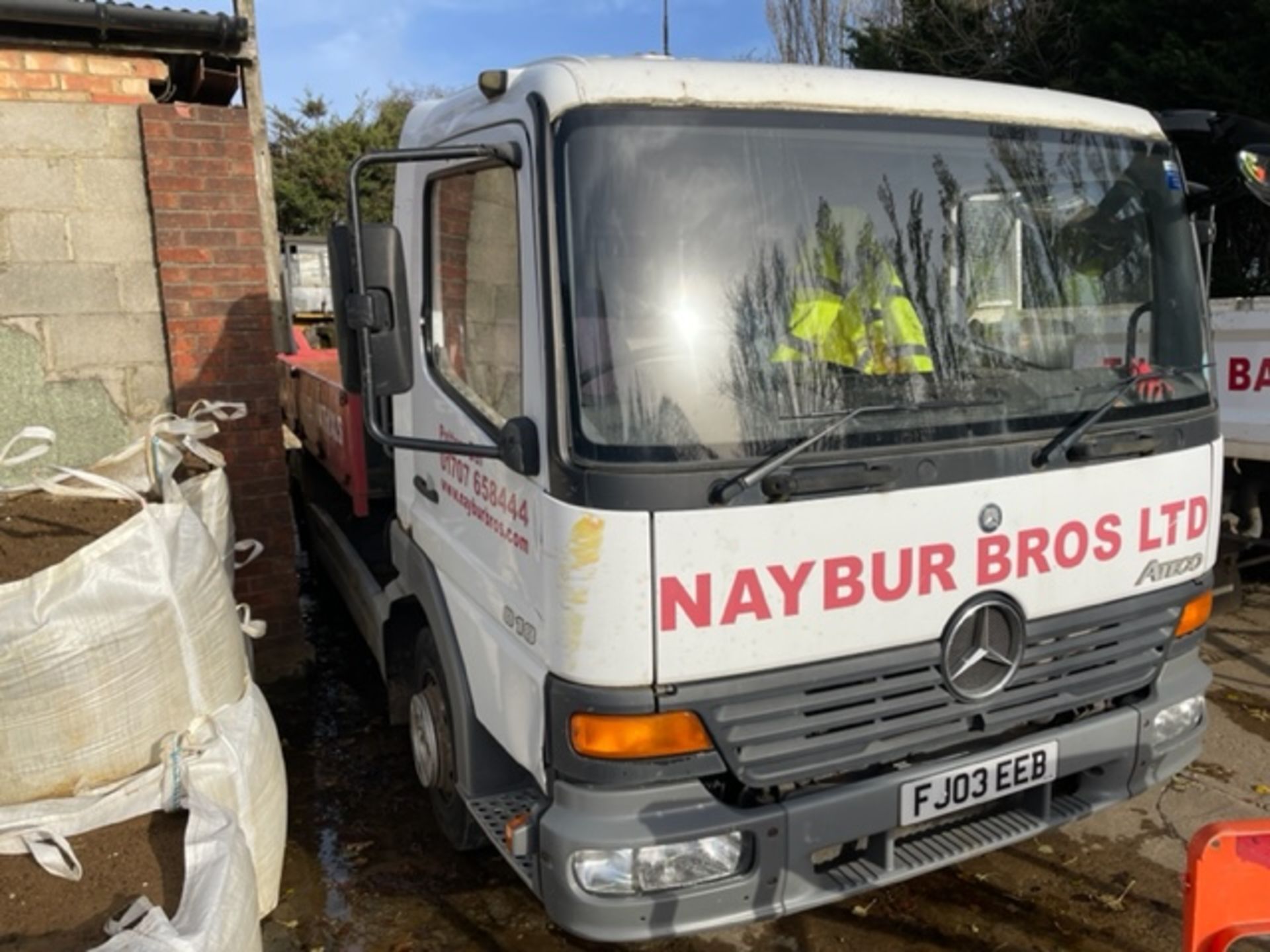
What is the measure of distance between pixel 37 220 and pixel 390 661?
232cm

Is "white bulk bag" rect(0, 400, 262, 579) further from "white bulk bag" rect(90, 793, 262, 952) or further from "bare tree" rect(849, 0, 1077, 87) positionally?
"bare tree" rect(849, 0, 1077, 87)

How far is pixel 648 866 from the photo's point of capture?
2.31 metres

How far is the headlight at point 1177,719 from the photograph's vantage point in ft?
9.37

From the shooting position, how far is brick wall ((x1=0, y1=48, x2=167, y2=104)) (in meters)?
4.16

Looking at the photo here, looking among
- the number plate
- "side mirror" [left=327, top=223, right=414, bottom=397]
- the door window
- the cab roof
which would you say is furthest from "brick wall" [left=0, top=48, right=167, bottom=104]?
the number plate

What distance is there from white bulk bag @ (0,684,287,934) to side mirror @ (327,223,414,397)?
1.15 meters

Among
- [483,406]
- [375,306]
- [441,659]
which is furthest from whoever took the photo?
[441,659]

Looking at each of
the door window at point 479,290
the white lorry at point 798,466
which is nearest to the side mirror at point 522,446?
the white lorry at point 798,466

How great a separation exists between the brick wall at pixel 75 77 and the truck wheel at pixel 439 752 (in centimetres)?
276

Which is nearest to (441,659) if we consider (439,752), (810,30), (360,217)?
(439,752)

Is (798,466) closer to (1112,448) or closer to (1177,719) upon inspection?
(1112,448)

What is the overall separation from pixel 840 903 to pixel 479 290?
7.12ft

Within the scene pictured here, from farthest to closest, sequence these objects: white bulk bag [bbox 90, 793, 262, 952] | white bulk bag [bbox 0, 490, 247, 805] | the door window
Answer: white bulk bag [bbox 0, 490, 247, 805], the door window, white bulk bag [bbox 90, 793, 262, 952]

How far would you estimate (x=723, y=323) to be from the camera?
2.37m
